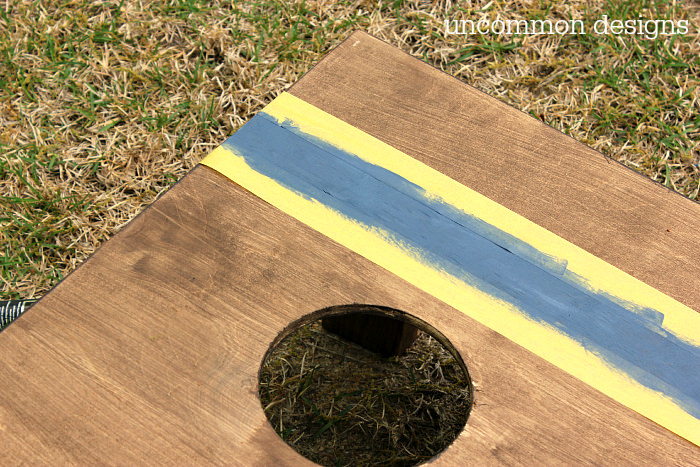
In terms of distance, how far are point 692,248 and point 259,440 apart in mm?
799

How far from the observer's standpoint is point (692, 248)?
1104 mm

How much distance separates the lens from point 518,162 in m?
1.19

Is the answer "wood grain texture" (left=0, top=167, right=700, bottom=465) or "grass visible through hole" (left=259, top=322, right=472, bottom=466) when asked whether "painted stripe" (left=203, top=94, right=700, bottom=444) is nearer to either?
"wood grain texture" (left=0, top=167, right=700, bottom=465)

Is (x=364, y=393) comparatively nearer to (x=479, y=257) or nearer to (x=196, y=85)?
(x=479, y=257)

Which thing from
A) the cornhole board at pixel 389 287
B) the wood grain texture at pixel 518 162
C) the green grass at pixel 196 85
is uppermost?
the wood grain texture at pixel 518 162

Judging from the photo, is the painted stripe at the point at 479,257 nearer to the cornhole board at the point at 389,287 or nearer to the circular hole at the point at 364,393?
the cornhole board at the point at 389,287

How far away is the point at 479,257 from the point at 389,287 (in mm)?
173

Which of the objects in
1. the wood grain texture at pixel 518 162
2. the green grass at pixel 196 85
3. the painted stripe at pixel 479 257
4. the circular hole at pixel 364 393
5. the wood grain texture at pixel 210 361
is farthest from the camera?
the green grass at pixel 196 85

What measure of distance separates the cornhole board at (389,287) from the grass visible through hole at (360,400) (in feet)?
1.50

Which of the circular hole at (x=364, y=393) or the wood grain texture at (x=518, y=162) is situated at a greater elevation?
the wood grain texture at (x=518, y=162)

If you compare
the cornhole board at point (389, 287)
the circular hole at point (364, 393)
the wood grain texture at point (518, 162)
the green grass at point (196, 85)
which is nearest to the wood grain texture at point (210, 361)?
the cornhole board at point (389, 287)

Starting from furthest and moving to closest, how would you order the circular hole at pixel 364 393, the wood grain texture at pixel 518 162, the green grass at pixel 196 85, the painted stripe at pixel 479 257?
the green grass at pixel 196 85 < the circular hole at pixel 364 393 < the wood grain texture at pixel 518 162 < the painted stripe at pixel 479 257

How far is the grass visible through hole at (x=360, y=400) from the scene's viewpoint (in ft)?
4.67

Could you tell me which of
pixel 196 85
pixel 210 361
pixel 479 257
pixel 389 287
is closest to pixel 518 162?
pixel 479 257
